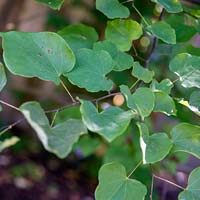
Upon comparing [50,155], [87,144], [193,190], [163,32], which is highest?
[163,32]

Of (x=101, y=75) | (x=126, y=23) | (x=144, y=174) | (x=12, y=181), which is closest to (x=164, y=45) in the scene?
(x=126, y=23)

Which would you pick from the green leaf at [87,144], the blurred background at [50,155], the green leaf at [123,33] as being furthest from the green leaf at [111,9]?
the green leaf at [87,144]

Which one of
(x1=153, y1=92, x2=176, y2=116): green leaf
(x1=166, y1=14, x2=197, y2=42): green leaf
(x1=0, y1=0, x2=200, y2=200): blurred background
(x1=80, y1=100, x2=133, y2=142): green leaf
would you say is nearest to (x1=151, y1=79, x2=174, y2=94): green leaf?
(x1=153, y1=92, x2=176, y2=116): green leaf

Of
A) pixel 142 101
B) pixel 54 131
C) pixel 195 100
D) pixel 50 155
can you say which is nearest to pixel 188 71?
pixel 195 100

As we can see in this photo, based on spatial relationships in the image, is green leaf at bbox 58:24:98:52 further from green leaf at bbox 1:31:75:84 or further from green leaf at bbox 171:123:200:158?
green leaf at bbox 171:123:200:158

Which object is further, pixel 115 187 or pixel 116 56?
pixel 116 56

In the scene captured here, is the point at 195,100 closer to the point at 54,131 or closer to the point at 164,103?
the point at 164,103

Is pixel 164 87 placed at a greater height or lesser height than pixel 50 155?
greater
